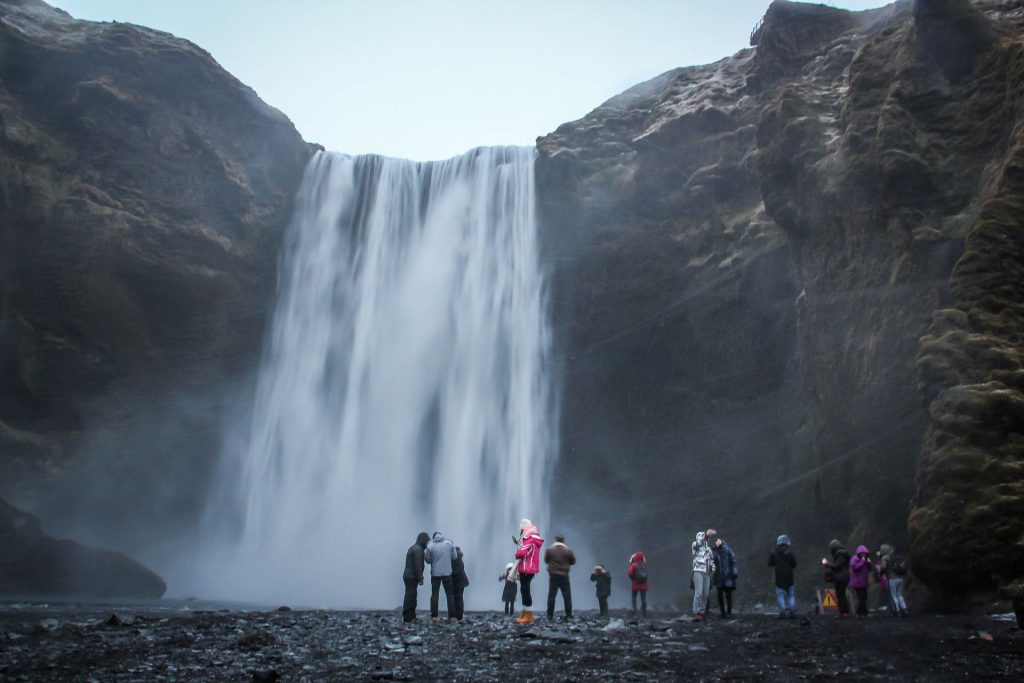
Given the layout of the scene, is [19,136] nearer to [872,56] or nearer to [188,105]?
[188,105]

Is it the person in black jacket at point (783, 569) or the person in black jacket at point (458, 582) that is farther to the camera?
the person in black jacket at point (783, 569)

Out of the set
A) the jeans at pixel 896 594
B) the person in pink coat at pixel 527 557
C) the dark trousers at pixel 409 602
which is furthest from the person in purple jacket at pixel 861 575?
the dark trousers at pixel 409 602

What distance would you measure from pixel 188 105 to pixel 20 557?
20942 millimetres

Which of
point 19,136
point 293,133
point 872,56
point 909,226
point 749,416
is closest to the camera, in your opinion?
point 909,226

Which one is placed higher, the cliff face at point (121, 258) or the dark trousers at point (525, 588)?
the cliff face at point (121, 258)

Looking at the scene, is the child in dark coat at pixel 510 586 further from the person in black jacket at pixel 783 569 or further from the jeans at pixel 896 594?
the jeans at pixel 896 594

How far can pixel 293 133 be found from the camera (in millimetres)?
40125

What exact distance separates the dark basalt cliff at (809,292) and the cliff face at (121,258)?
1509 centimetres

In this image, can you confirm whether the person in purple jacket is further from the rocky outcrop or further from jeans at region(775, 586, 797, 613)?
the rocky outcrop

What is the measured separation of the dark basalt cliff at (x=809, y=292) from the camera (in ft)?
53.0

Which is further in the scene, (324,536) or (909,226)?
(324,536)

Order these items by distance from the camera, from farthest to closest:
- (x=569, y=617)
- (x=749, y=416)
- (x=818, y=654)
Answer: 1. (x=749, y=416)
2. (x=569, y=617)
3. (x=818, y=654)

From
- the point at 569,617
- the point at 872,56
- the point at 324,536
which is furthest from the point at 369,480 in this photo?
the point at 872,56

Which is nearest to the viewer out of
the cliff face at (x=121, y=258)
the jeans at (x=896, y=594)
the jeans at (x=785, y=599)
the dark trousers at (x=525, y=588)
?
the dark trousers at (x=525, y=588)
